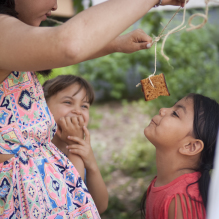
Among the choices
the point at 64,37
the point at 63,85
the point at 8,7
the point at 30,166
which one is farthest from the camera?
the point at 63,85

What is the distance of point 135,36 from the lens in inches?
61.5

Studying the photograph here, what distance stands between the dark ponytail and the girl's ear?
28 mm

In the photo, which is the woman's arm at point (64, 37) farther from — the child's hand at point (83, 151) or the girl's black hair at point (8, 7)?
the child's hand at point (83, 151)

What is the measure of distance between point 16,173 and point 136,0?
33.1 inches

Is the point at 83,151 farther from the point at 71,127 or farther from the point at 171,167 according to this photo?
the point at 171,167

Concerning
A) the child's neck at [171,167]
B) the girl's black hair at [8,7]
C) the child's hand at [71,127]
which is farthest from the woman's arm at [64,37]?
the child's neck at [171,167]

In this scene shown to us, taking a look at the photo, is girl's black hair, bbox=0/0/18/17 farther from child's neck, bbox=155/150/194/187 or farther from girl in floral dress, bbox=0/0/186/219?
child's neck, bbox=155/150/194/187

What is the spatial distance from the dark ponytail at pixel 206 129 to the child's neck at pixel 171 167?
0.09m

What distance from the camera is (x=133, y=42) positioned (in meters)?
1.58

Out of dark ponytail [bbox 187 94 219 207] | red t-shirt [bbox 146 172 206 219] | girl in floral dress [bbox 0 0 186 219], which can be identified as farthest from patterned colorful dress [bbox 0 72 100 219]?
dark ponytail [bbox 187 94 219 207]

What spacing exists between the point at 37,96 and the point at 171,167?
0.83m

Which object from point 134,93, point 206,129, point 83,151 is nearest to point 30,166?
point 83,151

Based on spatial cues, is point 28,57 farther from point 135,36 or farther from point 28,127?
point 135,36

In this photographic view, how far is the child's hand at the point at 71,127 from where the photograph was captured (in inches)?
67.3
